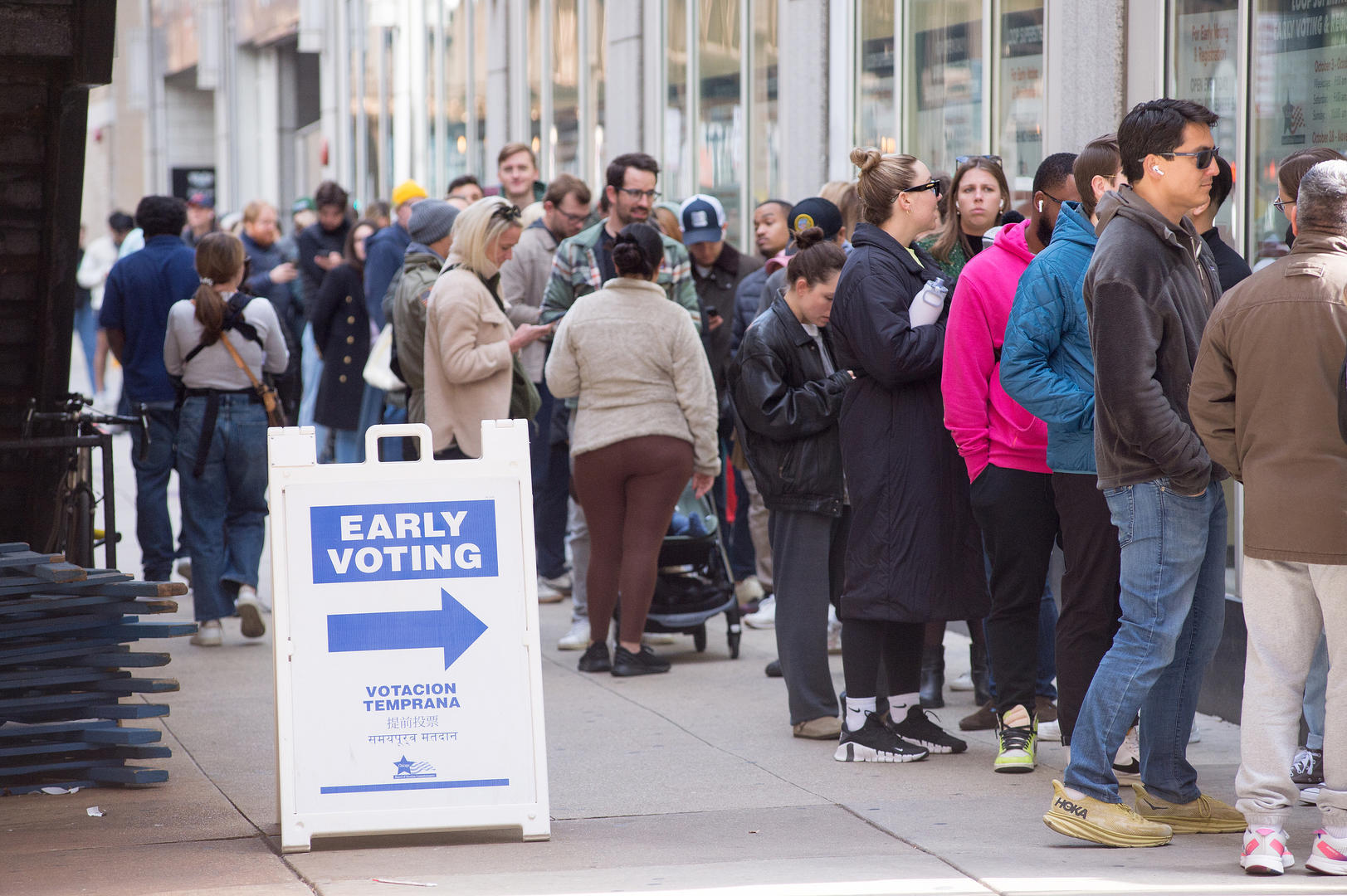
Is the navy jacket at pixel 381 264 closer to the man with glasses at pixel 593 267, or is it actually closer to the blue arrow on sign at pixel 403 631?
the man with glasses at pixel 593 267

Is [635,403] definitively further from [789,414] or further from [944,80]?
[944,80]

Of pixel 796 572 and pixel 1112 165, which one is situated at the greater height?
pixel 1112 165

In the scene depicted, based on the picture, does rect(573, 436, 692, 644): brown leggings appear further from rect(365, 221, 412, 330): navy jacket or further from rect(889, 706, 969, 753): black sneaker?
rect(365, 221, 412, 330): navy jacket

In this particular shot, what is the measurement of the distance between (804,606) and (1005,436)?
113cm

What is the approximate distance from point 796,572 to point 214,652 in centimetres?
343

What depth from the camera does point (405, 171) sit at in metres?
21.4

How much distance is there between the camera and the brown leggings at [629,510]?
771cm

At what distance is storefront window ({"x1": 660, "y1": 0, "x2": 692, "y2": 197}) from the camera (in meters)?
13.7

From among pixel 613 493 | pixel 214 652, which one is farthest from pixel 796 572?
pixel 214 652

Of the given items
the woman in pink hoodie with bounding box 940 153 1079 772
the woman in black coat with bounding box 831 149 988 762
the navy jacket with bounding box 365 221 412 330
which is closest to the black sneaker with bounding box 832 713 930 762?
the woman in black coat with bounding box 831 149 988 762

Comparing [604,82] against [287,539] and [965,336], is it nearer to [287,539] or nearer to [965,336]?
[965,336]

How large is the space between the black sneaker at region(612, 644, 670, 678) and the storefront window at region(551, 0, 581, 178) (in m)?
8.16

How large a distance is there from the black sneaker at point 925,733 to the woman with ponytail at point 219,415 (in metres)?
3.77

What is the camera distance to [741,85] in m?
12.8
